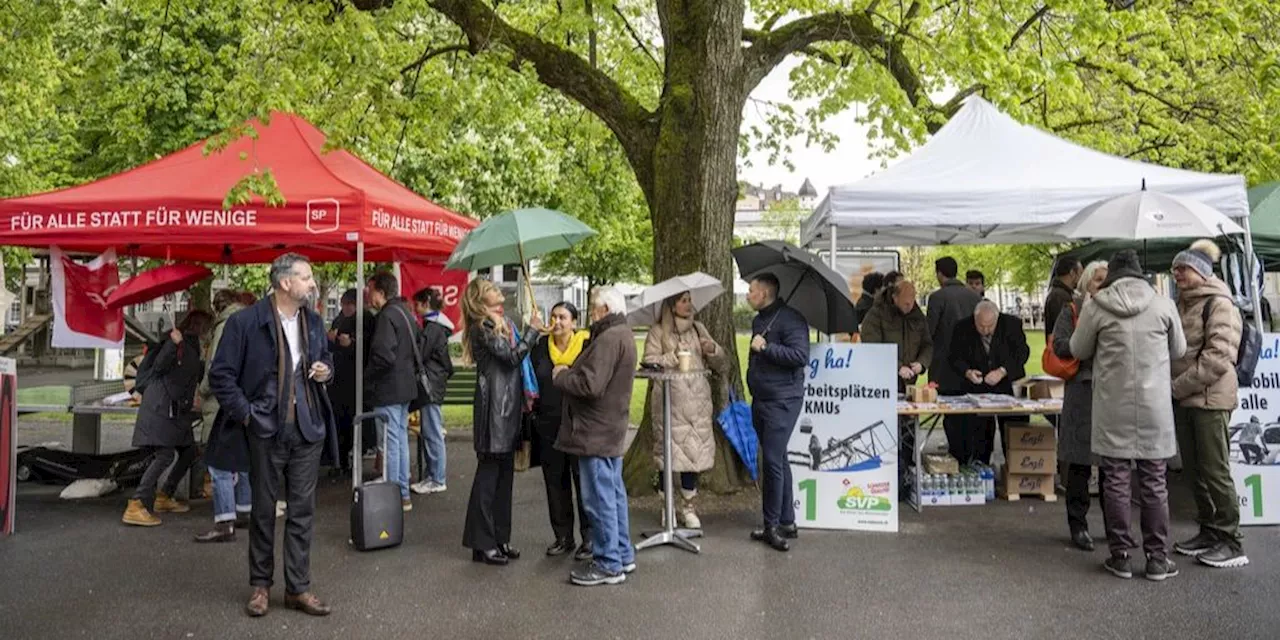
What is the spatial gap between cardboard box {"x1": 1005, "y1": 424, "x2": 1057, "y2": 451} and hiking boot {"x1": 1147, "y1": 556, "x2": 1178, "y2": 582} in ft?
7.18

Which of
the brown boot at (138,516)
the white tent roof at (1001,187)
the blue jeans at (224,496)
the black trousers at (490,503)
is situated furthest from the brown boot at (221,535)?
the white tent roof at (1001,187)

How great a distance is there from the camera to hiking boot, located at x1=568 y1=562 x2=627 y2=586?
546cm

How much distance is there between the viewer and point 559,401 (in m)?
5.84

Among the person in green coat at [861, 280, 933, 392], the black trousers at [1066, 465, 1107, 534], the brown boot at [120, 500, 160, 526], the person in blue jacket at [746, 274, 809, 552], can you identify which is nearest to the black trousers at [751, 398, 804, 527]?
the person in blue jacket at [746, 274, 809, 552]

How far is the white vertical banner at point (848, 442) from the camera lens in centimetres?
683

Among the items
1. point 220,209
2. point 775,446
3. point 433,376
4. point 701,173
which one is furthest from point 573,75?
point 775,446

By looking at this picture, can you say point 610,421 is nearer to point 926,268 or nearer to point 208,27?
point 208,27

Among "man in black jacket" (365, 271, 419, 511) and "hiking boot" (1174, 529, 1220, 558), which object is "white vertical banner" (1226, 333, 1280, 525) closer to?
"hiking boot" (1174, 529, 1220, 558)

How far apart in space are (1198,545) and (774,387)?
281 cm

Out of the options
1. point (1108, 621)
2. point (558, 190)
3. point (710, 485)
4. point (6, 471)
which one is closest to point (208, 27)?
point (558, 190)

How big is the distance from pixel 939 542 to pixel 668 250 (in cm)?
303

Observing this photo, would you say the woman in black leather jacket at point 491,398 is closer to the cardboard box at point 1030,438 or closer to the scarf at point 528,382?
the scarf at point 528,382

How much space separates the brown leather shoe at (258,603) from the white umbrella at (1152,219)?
5.62m

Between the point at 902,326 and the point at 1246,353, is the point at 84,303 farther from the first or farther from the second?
the point at 1246,353
